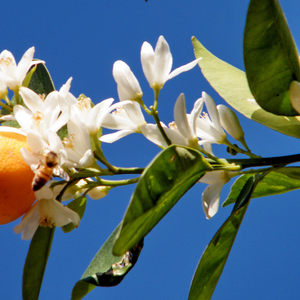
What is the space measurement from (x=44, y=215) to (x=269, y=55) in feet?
1.60

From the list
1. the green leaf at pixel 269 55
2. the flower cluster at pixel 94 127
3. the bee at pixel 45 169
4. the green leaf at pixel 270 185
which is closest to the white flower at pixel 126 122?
the flower cluster at pixel 94 127

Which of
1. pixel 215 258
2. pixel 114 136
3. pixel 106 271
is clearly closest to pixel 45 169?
pixel 114 136

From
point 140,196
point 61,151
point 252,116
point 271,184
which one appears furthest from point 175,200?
point 271,184

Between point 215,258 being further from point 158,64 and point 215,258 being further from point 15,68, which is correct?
point 15,68

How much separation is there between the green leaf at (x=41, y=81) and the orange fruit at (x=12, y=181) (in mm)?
194

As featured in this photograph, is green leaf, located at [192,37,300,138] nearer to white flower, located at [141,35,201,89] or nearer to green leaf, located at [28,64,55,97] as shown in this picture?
white flower, located at [141,35,201,89]

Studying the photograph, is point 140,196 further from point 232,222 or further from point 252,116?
point 252,116

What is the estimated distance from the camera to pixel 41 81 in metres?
0.80

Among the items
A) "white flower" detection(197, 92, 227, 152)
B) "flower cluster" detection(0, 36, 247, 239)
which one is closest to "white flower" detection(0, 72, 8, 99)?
"flower cluster" detection(0, 36, 247, 239)

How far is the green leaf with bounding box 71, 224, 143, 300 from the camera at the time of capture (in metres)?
0.63

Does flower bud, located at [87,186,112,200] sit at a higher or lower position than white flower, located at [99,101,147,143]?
lower

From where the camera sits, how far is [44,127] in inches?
23.2

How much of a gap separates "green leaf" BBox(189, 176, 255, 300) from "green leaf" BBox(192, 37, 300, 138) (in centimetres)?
14

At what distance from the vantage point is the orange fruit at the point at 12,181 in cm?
59
